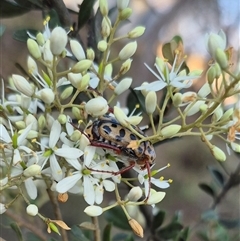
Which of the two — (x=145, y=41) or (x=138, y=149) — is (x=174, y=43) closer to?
(x=138, y=149)

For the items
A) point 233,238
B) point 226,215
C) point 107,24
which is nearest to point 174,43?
point 107,24

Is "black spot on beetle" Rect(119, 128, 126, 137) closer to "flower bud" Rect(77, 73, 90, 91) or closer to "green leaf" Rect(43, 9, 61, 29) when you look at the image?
"flower bud" Rect(77, 73, 90, 91)

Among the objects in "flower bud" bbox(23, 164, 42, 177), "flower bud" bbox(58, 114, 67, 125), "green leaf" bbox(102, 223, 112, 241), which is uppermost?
"flower bud" bbox(58, 114, 67, 125)

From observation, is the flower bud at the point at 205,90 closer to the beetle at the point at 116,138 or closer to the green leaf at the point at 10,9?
the beetle at the point at 116,138

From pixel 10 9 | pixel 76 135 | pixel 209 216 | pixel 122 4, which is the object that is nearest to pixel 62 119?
pixel 76 135

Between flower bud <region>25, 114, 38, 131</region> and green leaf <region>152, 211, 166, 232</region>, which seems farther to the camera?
green leaf <region>152, 211, 166, 232</region>

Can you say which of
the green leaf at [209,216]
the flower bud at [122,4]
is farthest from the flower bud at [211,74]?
the green leaf at [209,216]

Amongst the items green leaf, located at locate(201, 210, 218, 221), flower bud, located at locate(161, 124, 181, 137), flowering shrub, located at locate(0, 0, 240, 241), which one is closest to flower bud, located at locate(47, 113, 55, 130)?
flowering shrub, located at locate(0, 0, 240, 241)
